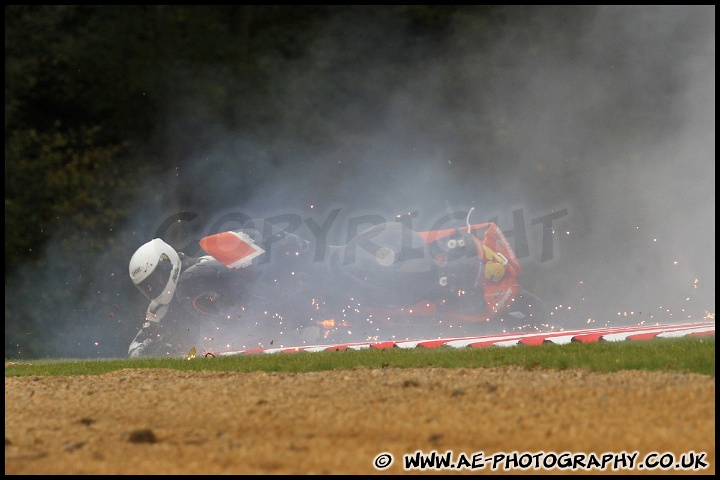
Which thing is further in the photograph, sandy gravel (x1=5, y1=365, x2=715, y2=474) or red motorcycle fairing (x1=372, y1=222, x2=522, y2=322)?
red motorcycle fairing (x1=372, y1=222, x2=522, y2=322)

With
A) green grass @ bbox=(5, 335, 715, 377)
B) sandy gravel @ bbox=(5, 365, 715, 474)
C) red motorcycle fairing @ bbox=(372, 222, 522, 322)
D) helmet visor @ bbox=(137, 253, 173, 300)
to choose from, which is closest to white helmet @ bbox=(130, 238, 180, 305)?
helmet visor @ bbox=(137, 253, 173, 300)

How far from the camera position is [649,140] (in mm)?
23406

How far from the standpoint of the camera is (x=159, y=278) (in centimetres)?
1647

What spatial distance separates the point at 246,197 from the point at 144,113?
4.08 meters

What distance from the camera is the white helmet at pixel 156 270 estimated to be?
1641 centimetres

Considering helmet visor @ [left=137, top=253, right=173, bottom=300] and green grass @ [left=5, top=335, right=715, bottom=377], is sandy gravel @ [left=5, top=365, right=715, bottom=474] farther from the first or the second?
helmet visor @ [left=137, top=253, right=173, bottom=300]

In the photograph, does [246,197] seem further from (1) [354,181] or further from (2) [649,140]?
(2) [649,140]

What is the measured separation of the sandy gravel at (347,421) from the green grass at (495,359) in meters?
0.66

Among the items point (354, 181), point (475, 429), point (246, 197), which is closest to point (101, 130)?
point (246, 197)

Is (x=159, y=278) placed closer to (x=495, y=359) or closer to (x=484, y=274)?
(x=484, y=274)

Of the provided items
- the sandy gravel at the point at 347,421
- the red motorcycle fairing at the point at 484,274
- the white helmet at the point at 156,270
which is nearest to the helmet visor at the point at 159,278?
the white helmet at the point at 156,270

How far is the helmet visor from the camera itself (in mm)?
16422

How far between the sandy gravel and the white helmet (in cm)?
754

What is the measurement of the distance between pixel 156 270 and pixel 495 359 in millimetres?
7958
